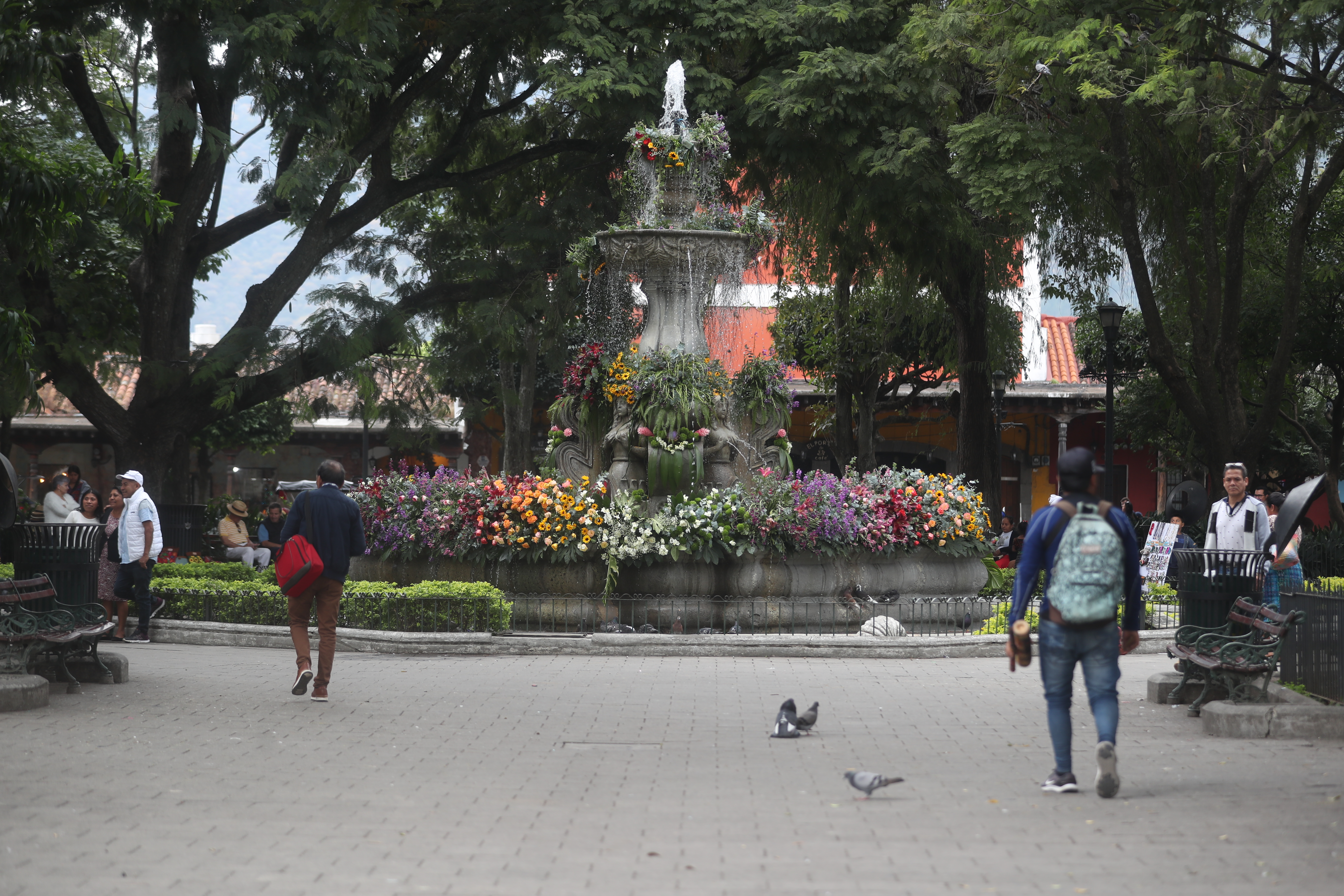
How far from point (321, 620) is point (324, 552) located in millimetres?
464

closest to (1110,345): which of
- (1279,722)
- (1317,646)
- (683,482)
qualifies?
(683,482)

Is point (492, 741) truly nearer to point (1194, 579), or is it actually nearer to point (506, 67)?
point (1194, 579)

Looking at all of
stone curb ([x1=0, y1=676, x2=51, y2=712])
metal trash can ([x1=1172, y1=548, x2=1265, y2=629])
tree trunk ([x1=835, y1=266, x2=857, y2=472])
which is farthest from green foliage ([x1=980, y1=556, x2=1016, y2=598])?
stone curb ([x1=0, y1=676, x2=51, y2=712])

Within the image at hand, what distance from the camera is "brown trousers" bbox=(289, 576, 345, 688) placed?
31.8ft

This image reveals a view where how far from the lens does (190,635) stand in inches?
550

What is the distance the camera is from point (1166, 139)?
18828 mm

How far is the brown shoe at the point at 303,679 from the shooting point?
9.81 metres

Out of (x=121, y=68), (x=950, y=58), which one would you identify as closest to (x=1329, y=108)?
(x=950, y=58)

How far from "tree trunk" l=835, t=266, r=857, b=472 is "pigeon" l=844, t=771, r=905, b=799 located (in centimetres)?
1940

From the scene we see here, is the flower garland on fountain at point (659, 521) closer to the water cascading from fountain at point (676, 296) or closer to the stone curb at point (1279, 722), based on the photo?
Answer: the water cascading from fountain at point (676, 296)

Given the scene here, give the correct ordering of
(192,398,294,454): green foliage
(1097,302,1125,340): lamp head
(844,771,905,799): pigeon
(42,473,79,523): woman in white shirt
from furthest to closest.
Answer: (192,398,294,454): green foliage
(1097,302,1125,340): lamp head
(42,473,79,523): woman in white shirt
(844,771,905,799): pigeon

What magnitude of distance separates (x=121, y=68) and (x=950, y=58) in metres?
15.4

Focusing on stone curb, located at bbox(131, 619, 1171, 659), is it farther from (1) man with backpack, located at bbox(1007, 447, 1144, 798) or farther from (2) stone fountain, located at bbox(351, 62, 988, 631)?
(1) man with backpack, located at bbox(1007, 447, 1144, 798)

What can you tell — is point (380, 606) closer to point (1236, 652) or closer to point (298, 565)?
point (298, 565)
